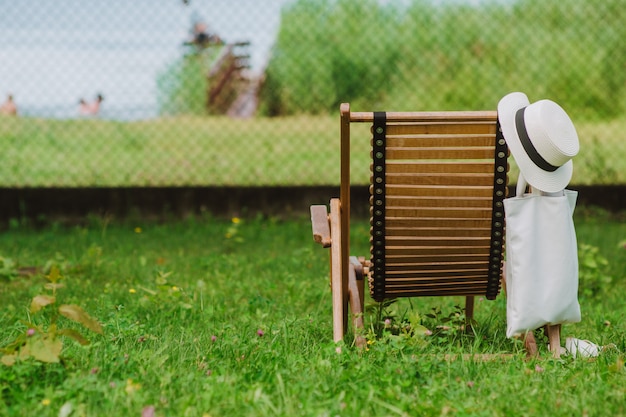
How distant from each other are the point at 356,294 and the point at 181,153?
13.1 feet

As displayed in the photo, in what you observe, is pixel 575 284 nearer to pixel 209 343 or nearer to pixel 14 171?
pixel 209 343

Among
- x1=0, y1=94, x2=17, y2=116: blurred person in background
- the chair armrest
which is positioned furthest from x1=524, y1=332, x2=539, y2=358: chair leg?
x1=0, y1=94, x2=17, y2=116: blurred person in background

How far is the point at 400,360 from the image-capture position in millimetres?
2561

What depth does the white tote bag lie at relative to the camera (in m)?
2.65

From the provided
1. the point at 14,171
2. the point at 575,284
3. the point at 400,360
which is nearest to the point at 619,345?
the point at 575,284

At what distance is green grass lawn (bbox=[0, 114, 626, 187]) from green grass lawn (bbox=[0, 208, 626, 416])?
206 centimetres

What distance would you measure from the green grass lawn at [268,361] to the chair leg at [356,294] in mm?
127

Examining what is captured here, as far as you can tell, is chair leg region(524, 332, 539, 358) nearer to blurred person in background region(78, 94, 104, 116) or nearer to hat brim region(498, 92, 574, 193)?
hat brim region(498, 92, 574, 193)

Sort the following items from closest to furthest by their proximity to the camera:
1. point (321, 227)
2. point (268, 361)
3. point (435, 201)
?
point (268, 361)
point (435, 201)
point (321, 227)

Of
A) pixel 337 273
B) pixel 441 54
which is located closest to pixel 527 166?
pixel 337 273

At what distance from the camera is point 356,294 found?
10.1ft

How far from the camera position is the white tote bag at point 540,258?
8.70 feet

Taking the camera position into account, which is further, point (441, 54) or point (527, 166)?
point (441, 54)

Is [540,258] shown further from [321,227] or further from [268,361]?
[268,361]
